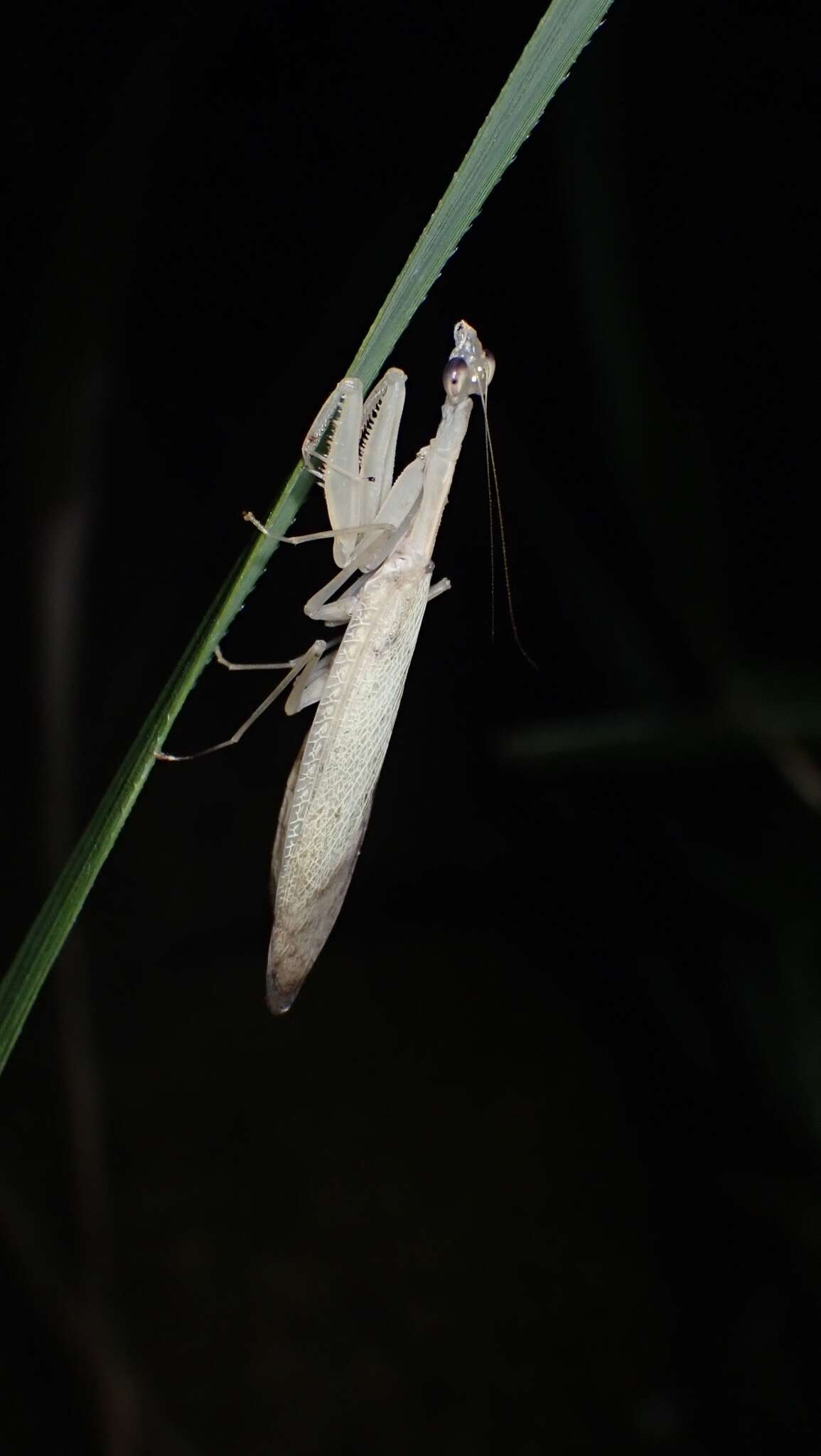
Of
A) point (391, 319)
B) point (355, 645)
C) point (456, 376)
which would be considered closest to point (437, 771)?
point (355, 645)

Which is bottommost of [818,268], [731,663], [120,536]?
[731,663]

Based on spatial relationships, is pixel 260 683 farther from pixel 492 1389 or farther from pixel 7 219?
pixel 492 1389

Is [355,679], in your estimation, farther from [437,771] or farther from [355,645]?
[437,771]

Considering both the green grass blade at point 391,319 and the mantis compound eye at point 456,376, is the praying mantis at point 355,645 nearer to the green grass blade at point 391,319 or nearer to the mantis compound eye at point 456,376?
the mantis compound eye at point 456,376

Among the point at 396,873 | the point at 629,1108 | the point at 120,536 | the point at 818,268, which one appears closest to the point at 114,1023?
the point at 396,873

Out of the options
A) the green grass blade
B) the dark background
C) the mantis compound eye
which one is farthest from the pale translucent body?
the green grass blade

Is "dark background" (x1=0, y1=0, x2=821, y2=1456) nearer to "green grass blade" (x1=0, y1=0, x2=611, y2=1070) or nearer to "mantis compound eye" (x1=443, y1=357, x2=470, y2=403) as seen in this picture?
"mantis compound eye" (x1=443, y1=357, x2=470, y2=403)

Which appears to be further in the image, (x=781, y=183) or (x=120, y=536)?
(x=120, y=536)

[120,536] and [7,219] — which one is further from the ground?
[7,219]
